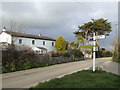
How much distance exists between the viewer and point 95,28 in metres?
49.8

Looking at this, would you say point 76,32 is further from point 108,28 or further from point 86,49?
point 108,28

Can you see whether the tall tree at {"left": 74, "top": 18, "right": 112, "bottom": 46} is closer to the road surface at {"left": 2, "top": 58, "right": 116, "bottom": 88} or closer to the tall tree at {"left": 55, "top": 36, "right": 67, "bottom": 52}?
the tall tree at {"left": 55, "top": 36, "right": 67, "bottom": 52}

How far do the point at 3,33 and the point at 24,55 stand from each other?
22.6 metres

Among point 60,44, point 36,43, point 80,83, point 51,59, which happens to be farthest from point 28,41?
point 80,83

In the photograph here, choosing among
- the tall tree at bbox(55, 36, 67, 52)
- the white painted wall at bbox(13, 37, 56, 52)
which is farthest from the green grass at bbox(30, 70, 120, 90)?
the tall tree at bbox(55, 36, 67, 52)

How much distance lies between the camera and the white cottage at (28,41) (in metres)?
35.3

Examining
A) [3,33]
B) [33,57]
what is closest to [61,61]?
[33,57]

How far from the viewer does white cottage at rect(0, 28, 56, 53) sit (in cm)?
3531

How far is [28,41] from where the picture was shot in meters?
38.9

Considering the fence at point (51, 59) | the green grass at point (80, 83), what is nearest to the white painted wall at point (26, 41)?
the fence at point (51, 59)

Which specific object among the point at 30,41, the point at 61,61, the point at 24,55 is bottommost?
the point at 61,61

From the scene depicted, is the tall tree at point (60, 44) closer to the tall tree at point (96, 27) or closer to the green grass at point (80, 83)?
the tall tree at point (96, 27)

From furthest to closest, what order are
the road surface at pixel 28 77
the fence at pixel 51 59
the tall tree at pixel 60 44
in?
the tall tree at pixel 60 44, the fence at pixel 51 59, the road surface at pixel 28 77

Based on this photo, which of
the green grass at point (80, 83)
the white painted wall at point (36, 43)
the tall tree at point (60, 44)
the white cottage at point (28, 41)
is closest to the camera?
the green grass at point (80, 83)
